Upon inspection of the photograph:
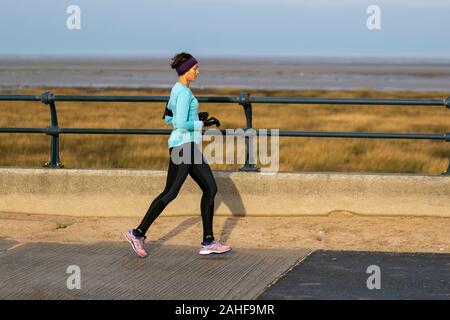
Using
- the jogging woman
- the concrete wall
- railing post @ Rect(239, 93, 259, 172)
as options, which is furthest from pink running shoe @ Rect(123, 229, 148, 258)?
railing post @ Rect(239, 93, 259, 172)

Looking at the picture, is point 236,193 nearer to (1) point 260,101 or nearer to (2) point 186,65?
(1) point 260,101

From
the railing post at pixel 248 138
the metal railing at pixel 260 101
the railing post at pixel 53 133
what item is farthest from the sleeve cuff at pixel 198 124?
the railing post at pixel 53 133

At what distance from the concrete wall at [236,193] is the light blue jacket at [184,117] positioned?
2.01 m

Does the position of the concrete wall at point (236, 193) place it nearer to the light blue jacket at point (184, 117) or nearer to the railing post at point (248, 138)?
the railing post at point (248, 138)

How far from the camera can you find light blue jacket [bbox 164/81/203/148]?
801cm

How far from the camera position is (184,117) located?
8.01 meters

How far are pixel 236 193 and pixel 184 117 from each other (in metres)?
2.30

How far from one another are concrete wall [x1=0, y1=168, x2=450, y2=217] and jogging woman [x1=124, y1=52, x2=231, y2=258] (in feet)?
5.86

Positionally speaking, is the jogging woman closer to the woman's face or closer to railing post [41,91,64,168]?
the woman's face

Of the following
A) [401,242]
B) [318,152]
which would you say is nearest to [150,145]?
[318,152]

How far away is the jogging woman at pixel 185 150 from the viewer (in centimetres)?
805

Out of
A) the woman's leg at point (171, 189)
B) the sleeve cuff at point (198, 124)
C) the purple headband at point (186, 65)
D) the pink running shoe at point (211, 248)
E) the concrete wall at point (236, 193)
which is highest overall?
the purple headband at point (186, 65)

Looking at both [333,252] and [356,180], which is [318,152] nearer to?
[356,180]

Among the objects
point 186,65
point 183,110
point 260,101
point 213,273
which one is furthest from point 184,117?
point 260,101
